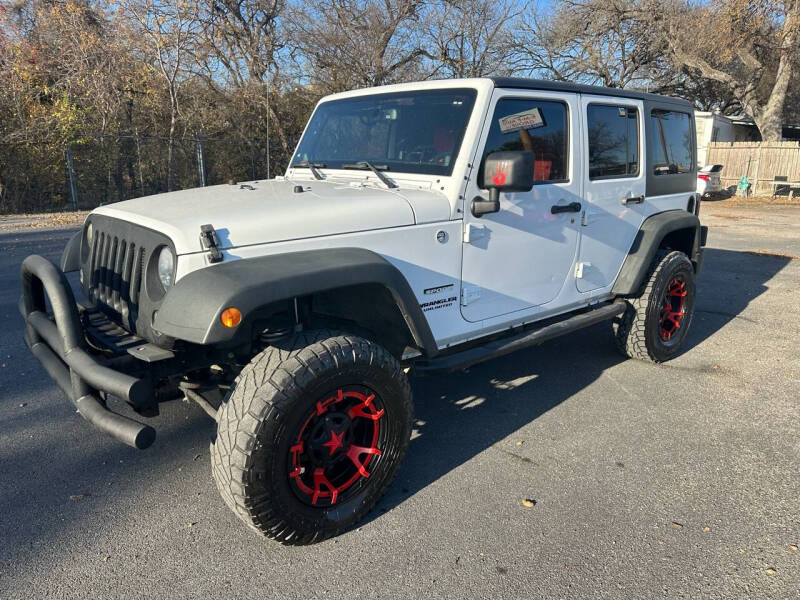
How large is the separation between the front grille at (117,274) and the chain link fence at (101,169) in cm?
1264

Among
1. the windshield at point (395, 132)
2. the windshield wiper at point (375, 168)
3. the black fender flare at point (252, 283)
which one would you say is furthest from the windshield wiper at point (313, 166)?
the black fender flare at point (252, 283)

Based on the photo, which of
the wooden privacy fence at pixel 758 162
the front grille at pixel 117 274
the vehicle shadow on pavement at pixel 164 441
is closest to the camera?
the front grille at pixel 117 274

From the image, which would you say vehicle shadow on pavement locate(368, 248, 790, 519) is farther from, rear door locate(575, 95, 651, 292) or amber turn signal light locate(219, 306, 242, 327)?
amber turn signal light locate(219, 306, 242, 327)

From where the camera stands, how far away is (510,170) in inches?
116

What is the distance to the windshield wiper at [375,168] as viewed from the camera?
10.7 feet

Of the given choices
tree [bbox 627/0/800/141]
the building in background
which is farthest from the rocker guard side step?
tree [bbox 627/0/800/141]

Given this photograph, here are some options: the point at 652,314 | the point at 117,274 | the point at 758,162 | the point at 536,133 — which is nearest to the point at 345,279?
the point at 117,274

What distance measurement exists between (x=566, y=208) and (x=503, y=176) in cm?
90

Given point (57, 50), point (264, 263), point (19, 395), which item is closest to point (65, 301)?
point (264, 263)

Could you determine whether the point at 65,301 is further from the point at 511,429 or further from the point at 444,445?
the point at 511,429

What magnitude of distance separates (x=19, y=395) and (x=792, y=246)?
11868mm

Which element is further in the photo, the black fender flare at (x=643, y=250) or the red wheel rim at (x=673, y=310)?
the red wheel rim at (x=673, y=310)

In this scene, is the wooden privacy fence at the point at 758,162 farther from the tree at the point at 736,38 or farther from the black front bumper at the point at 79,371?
the black front bumper at the point at 79,371

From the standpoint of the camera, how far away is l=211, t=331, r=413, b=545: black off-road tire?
7.73 feet
